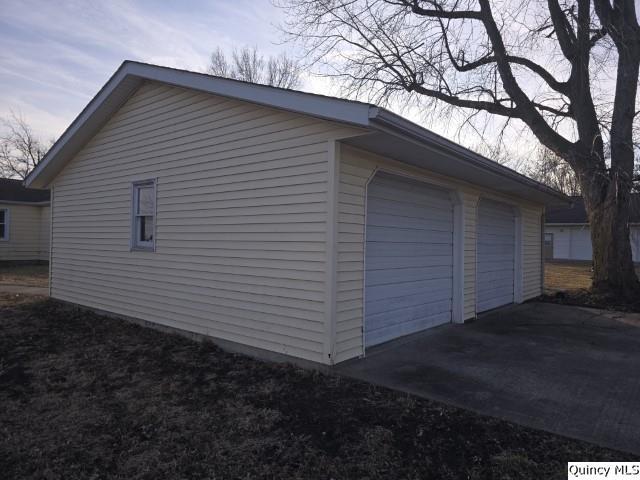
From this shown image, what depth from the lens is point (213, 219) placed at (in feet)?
20.8

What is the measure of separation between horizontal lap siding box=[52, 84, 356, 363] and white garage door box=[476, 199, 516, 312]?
4.72m

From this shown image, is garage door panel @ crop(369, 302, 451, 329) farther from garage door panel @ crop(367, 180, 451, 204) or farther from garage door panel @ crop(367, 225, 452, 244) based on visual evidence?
garage door panel @ crop(367, 180, 451, 204)

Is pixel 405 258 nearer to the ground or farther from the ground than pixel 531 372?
farther from the ground

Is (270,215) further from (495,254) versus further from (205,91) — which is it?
(495,254)

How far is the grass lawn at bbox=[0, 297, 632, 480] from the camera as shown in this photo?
3064 mm

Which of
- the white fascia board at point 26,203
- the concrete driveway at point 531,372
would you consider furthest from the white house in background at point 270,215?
the white fascia board at point 26,203

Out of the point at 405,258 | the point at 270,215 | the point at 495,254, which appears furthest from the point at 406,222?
the point at 495,254

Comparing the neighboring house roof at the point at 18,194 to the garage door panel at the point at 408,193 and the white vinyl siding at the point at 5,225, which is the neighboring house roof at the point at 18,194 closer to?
the white vinyl siding at the point at 5,225

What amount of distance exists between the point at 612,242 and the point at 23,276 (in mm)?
18403

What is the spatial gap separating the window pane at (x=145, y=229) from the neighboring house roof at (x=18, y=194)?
48.1 feet

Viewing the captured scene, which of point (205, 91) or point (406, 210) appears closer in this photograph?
point (205, 91)

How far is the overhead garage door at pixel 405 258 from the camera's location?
5.98 m

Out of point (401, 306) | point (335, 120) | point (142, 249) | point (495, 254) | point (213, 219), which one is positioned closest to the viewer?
point (335, 120)

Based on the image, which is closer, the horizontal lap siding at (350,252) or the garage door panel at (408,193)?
the horizontal lap siding at (350,252)
